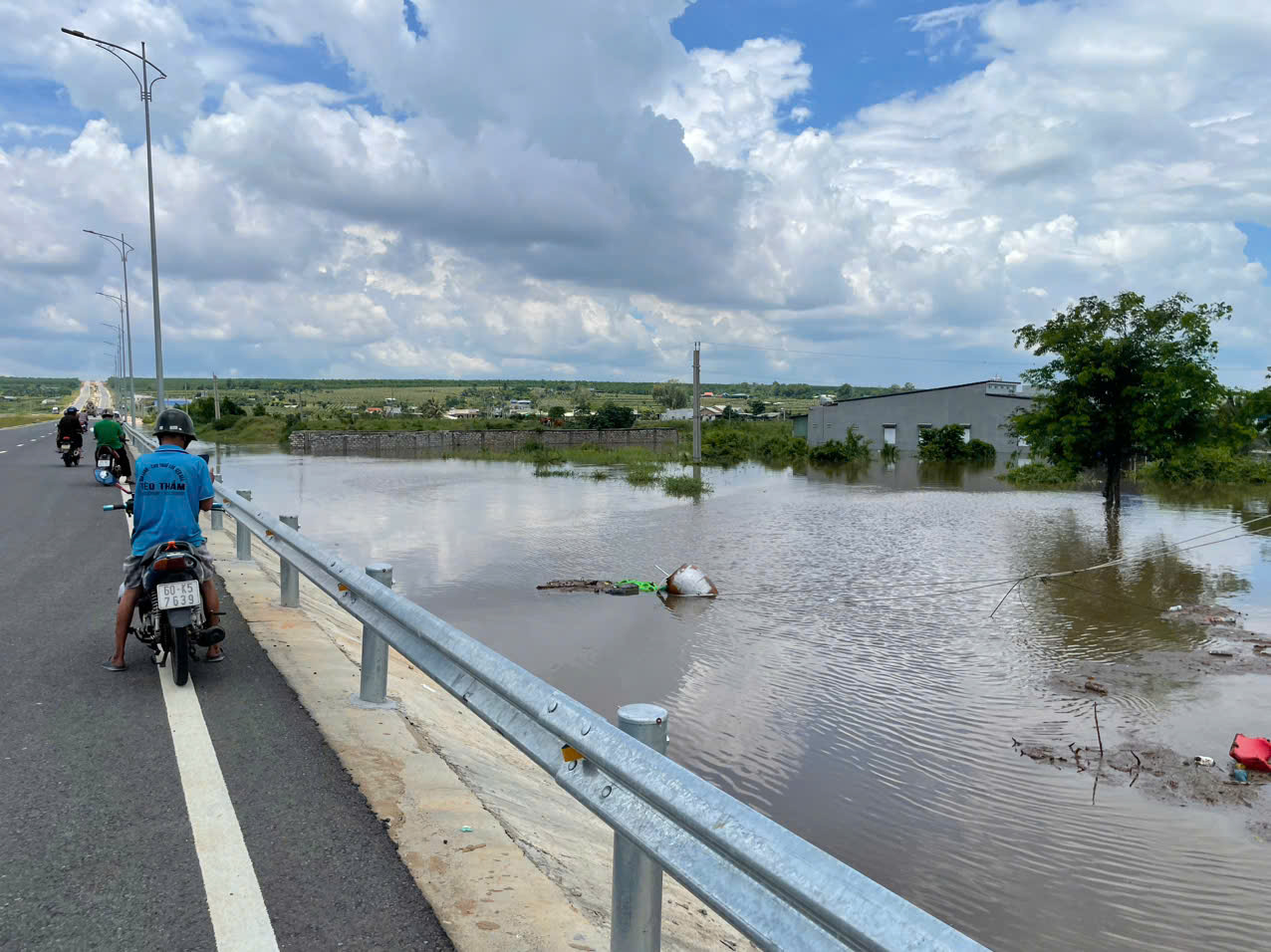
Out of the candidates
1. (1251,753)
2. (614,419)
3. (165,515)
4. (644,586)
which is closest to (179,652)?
(165,515)

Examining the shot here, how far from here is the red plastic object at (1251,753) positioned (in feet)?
29.2

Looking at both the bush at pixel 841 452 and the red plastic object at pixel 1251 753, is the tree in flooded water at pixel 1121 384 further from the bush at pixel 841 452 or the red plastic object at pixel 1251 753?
the bush at pixel 841 452

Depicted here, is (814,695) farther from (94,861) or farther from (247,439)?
(247,439)

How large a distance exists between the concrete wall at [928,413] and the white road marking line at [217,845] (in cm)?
6331

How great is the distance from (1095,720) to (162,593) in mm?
8941

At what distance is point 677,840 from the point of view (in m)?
2.73

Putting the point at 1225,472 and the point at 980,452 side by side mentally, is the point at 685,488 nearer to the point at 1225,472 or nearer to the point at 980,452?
the point at 1225,472

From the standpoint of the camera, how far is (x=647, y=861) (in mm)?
2988

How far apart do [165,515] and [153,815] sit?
286 centimetres

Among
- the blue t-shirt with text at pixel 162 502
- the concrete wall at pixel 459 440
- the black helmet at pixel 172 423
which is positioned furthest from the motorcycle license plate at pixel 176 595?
the concrete wall at pixel 459 440

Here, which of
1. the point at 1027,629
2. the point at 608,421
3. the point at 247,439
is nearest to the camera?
the point at 1027,629

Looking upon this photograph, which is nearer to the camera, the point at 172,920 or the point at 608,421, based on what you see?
the point at 172,920

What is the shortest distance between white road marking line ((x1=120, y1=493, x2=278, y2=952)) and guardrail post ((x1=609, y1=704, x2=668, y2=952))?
4.03ft

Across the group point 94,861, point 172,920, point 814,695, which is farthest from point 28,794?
point 814,695
